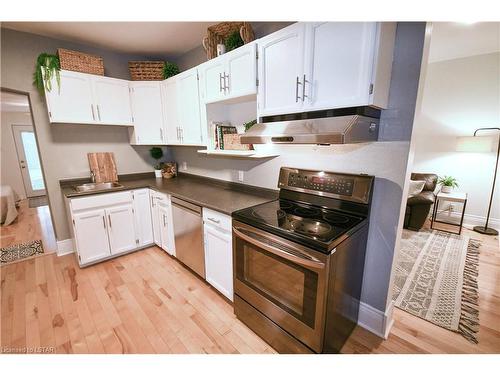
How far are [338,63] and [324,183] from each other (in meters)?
0.83

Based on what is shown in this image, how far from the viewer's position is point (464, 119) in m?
3.81

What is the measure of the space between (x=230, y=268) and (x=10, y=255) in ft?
10.6

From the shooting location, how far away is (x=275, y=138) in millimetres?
1517

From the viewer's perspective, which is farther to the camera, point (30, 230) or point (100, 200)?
point (30, 230)

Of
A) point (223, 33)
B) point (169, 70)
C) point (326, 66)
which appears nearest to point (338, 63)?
point (326, 66)

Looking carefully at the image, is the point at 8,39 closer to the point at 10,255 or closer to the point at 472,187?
the point at 10,255

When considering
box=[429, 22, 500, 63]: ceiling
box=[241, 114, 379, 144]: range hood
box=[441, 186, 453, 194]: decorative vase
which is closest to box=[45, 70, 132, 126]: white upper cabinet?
box=[241, 114, 379, 144]: range hood

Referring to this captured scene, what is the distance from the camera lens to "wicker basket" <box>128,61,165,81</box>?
302 centimetres

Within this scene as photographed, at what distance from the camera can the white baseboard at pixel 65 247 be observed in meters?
2.98

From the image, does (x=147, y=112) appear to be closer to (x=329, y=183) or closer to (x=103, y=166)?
(x=103, y=166)

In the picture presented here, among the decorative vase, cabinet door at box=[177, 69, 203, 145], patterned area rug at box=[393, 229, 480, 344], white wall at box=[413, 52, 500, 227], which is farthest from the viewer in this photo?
the decorative vase

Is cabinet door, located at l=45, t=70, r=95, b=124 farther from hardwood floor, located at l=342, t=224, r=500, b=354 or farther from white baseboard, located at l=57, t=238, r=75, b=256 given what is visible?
hardwood floor, located at l=342, t=224, r=500, b=354

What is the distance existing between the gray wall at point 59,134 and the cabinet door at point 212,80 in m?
1.69

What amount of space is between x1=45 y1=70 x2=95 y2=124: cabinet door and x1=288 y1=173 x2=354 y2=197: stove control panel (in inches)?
102
